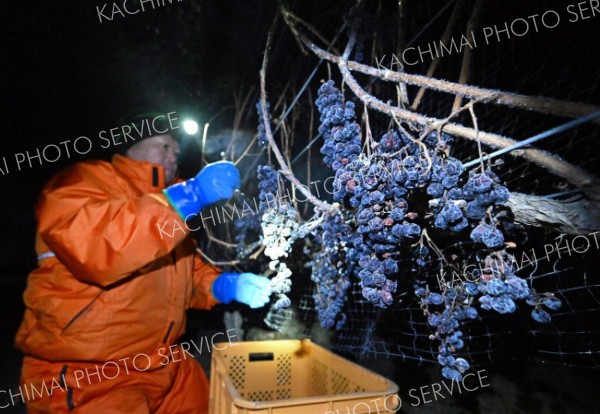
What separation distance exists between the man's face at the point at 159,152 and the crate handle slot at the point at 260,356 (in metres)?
1.54

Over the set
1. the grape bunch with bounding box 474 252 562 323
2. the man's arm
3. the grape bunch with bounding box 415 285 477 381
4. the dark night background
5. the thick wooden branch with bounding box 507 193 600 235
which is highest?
the dark night background

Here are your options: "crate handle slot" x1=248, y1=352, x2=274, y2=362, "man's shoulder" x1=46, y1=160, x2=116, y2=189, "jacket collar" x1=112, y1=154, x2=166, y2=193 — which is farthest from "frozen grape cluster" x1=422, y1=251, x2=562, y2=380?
"man's shoulder" x1=46, y1=160, x2=116, y2=189

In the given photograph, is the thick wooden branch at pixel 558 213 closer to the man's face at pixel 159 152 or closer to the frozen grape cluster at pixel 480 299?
the frozen grape cluster at pixel 480 299

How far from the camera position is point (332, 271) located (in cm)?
197

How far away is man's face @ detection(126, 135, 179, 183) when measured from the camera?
Answer: 2.44 metres

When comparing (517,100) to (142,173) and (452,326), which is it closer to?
(452,326)

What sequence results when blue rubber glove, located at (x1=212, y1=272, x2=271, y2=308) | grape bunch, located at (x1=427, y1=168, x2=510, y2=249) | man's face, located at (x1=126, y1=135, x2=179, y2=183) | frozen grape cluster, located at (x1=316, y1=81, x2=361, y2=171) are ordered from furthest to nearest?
blue rubber glove, located at (x1=212, y1=272, x2=271, y2=308) → man's face, located at (x1=126, y1=135, x2=179, y2=183) → frozen grape cluster, located at (x1=316, y1=81, x2=361, y2=171) → grape bunch, located at (x1=427, y1=168, x2=510, y2=249)

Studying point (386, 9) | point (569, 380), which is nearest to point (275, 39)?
point (386, 9)

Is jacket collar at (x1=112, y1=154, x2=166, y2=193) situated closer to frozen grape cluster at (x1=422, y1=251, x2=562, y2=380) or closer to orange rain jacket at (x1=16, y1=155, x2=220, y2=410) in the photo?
orange rain jacket at (x1=16, y1=155, x2=220, y2=410)

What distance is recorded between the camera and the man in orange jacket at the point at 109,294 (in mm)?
1687

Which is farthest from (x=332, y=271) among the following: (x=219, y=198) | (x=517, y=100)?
(x=517, y=100)

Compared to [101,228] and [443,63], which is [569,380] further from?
[101,228]

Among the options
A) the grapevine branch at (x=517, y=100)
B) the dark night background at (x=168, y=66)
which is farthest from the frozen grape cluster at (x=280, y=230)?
the dark night background at (x=168, y=66)

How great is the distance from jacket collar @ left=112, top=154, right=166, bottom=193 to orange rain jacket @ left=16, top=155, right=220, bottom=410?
0.23 feet
